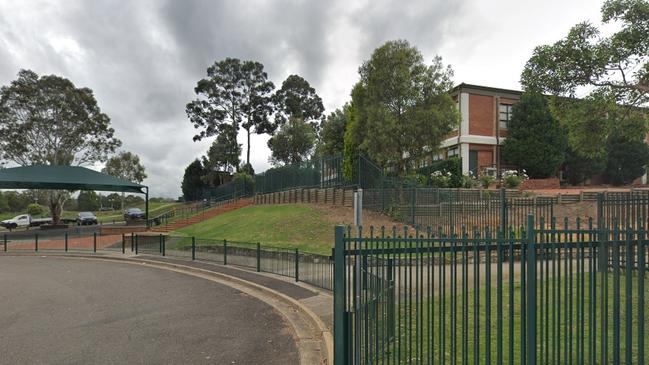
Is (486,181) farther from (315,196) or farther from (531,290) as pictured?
(531,290)

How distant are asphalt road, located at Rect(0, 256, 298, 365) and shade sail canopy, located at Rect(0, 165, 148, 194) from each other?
74.2ft

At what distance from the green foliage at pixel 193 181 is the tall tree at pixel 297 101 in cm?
1587

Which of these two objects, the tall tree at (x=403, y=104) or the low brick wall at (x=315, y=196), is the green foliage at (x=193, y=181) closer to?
the low brick wall at (x=315, y=196)

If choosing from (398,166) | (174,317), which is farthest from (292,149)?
(174,317)

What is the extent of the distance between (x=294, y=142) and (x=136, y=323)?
144 feet

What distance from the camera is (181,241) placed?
20625 mm

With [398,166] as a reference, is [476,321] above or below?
below

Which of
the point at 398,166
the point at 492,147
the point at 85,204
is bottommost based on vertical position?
the point at 85,204

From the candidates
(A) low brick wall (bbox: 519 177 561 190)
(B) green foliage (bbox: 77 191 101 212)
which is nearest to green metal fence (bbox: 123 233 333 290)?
(A) low brick wall (bbox: 519 177 561 190)

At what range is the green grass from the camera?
16938 millimetres

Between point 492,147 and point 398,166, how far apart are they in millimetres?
14397

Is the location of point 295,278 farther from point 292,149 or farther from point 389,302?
point 292,149

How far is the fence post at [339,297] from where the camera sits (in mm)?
4508

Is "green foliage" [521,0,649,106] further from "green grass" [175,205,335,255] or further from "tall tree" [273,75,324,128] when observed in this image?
"tall tree" [273,75,324,128]
